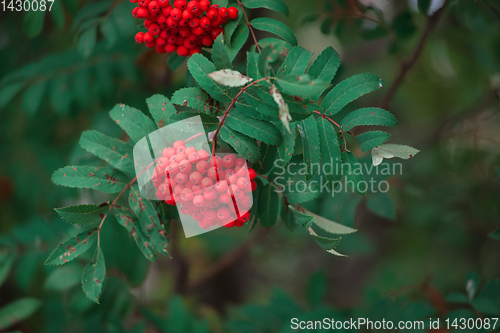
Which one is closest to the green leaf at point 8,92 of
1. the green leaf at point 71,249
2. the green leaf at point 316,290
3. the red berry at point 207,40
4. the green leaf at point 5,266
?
the green leaf at point 5,266

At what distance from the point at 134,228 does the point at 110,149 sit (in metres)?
0.21

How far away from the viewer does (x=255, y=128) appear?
0.69 meters

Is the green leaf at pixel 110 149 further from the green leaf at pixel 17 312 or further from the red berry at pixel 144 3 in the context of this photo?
the green leaf at pixel 17 312

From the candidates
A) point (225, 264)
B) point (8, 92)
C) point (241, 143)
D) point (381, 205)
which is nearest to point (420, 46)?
point (381, 205)

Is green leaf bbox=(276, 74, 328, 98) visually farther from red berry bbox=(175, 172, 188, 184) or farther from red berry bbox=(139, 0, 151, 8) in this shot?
red berry bbox=(139, 0, 151, 8)

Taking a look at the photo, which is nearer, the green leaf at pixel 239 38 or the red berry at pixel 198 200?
the red berry at pixel 198 200

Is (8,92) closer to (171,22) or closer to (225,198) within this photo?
(171,22)

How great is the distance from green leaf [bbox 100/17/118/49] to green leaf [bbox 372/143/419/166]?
34.9 inches

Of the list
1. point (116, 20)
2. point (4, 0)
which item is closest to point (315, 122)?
point (116, 20)

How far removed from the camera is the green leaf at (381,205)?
1.29 m

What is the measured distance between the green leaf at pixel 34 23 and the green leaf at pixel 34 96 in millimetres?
346

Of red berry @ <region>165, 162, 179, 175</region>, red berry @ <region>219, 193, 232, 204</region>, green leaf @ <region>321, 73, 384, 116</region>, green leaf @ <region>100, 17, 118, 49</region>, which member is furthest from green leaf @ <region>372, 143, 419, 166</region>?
green leaf @ <region>100, 17, 118, 49</region>

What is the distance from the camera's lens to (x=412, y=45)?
1.99m

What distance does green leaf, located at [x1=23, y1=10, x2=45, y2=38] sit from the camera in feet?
3.38
